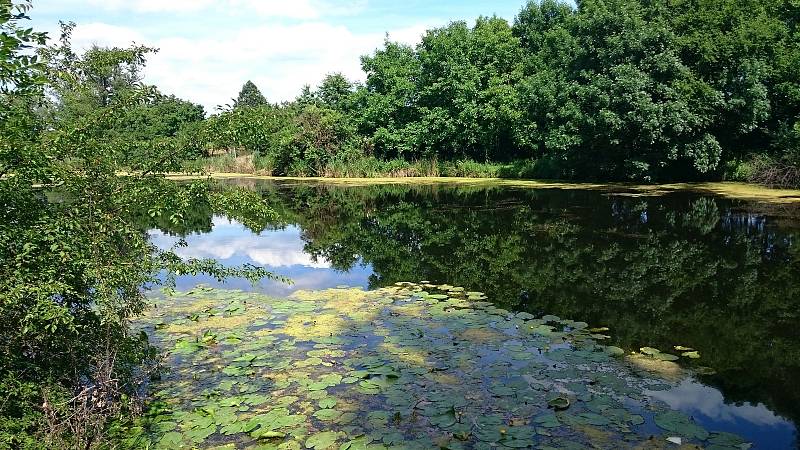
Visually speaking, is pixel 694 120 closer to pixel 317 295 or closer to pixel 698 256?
pixel 698 256

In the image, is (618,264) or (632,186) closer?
(618,264)

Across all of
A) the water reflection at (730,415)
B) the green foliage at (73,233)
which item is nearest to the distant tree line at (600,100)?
the green foliage at (73,233)

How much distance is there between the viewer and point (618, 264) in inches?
421

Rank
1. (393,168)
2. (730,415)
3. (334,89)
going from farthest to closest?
(334,89) → (393,168) → (730,415)

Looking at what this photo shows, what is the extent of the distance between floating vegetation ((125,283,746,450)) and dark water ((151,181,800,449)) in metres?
0.67

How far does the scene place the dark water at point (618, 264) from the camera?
571 cm

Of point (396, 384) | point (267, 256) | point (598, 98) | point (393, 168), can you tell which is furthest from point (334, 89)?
point (396, 384)

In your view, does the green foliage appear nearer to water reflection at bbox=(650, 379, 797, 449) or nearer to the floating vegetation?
the floating vegetation

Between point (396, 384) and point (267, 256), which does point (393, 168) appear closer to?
point (267, 256)

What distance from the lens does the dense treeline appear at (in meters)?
23.0

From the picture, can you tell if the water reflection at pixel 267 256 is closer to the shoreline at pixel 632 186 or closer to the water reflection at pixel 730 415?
the shoreline at pixel 632 186

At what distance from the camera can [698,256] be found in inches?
438

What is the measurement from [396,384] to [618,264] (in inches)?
267

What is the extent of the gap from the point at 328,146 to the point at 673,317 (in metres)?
31.2
